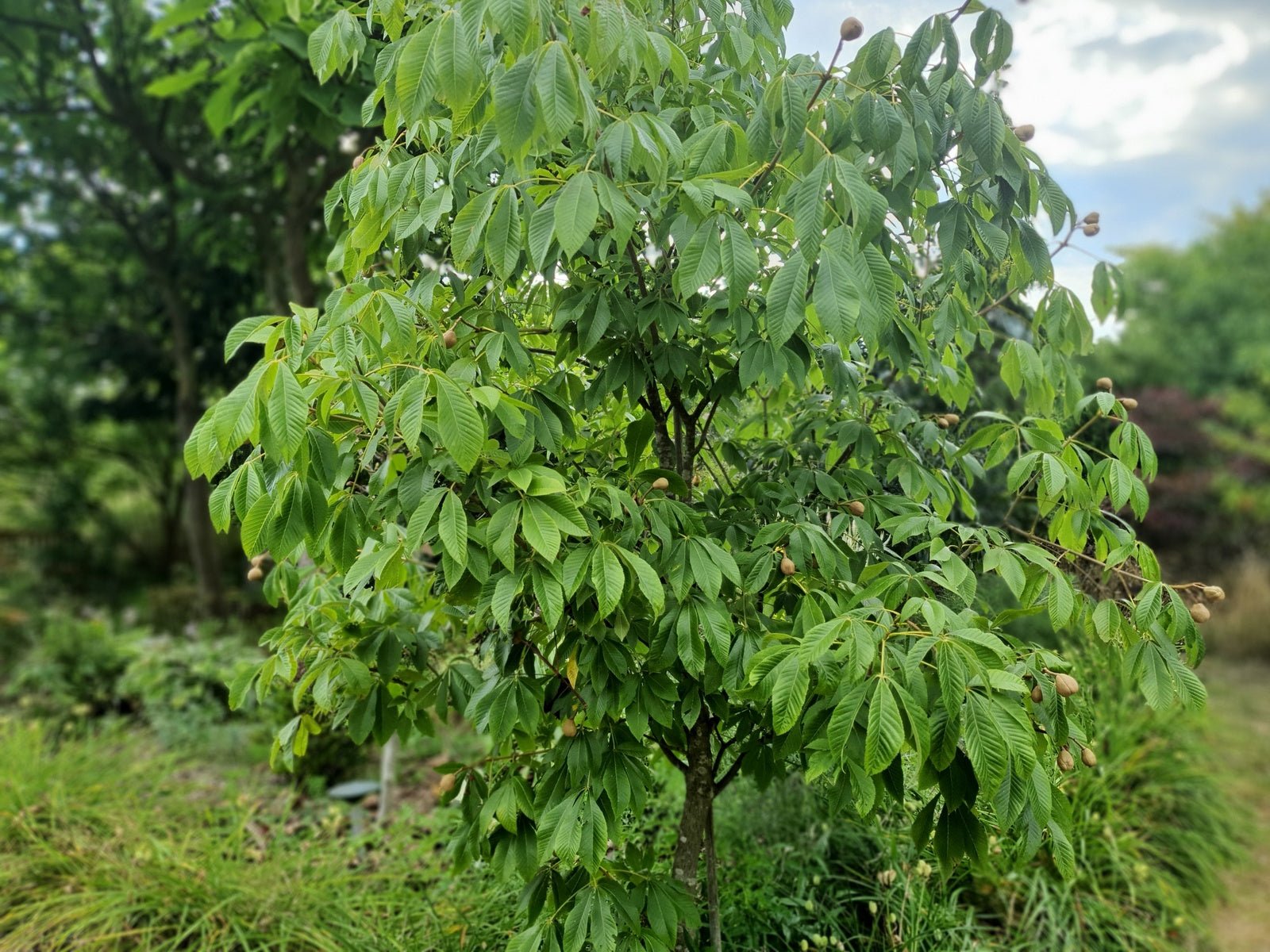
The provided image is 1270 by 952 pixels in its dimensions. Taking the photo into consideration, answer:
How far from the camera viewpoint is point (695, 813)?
1.72 metres

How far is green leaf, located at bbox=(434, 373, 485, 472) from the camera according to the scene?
3.46 feet

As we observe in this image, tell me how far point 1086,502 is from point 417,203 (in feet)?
4.27

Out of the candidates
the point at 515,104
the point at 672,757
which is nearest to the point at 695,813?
the point at 672,757

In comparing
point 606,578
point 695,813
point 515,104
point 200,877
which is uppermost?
point 515,104

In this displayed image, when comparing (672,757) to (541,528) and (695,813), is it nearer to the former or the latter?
(695,813)

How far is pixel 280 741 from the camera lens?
169cm

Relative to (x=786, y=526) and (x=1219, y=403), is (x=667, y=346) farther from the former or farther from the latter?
(x=1219, y=403)

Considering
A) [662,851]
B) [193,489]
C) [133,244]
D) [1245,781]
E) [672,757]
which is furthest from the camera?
[133,244]

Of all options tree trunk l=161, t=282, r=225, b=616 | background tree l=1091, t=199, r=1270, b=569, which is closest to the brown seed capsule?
background tree l=1091, t=199, r=1270, b=569

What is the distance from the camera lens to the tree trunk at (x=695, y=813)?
166 centimetres

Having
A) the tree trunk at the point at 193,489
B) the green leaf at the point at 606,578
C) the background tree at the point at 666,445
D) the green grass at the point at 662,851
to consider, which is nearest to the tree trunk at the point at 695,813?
the background tree at the point at 666,445

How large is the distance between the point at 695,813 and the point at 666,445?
794mm

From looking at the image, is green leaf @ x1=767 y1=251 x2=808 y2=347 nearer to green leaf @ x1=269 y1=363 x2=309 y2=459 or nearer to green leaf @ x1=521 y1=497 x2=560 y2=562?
green leaf @ x1=521 y1=497 x2=560 y2=562

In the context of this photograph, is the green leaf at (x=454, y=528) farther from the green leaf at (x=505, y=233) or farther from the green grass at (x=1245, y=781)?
the green grass at (x=1245, y=781)
